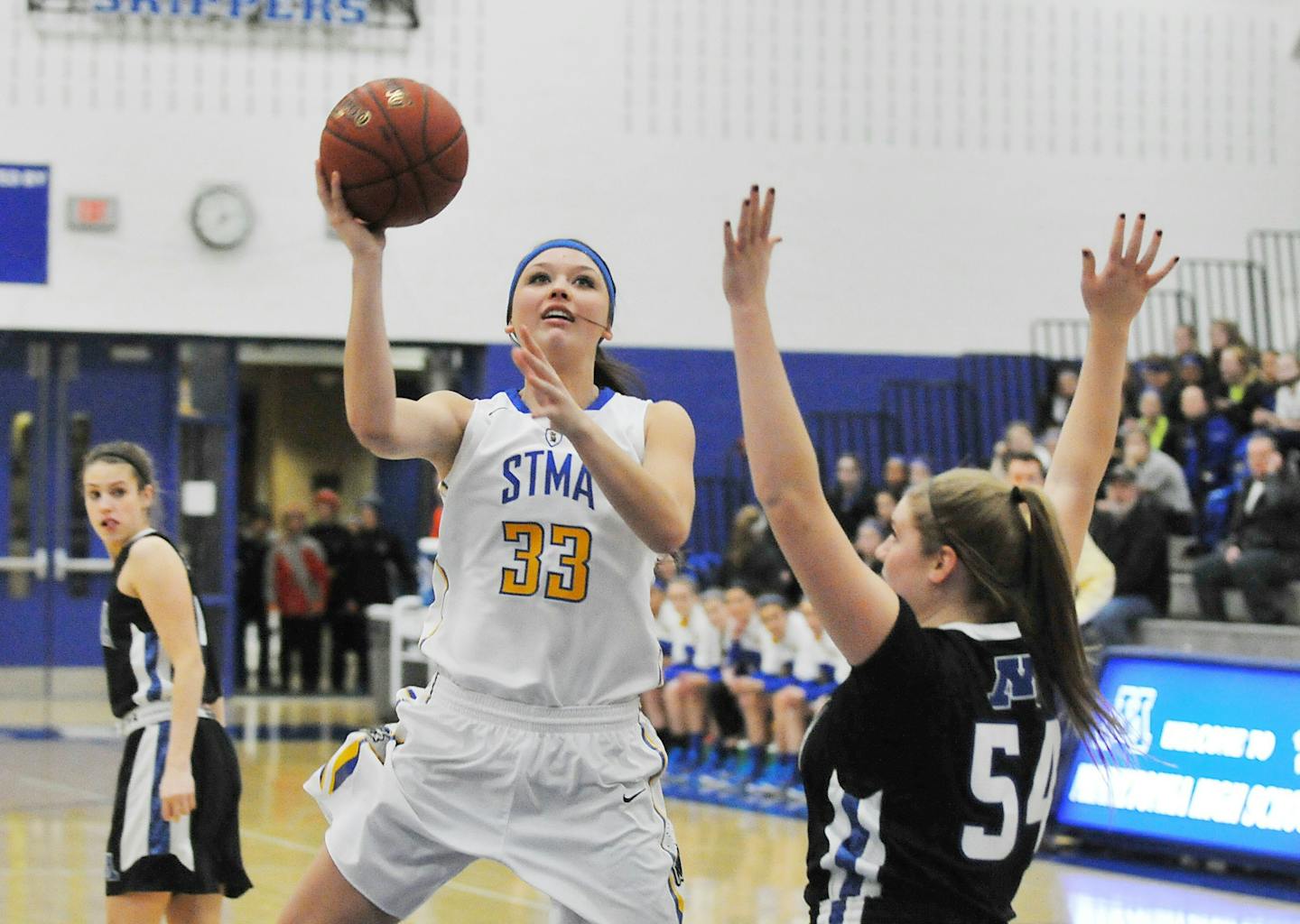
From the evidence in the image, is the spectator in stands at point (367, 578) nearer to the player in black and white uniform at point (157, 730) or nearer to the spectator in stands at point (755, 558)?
the spectator in stands at point (755, 558)

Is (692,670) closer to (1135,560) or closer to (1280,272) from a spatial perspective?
(1135,560)

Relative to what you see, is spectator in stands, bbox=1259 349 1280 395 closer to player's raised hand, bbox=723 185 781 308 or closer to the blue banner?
the blue banner

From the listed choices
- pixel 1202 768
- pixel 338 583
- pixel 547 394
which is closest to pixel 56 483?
pixel 338 583

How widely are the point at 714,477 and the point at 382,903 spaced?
37.2 ft

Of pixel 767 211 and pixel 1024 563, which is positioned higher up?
pixel 767 211

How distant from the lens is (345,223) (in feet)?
9.45

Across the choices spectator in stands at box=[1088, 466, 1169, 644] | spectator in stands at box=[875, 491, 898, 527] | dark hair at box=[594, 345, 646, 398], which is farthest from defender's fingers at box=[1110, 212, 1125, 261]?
spectator in stands at box=[875, 491, 898, 527]

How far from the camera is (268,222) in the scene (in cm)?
1405

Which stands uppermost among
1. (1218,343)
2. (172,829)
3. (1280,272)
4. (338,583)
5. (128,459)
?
(1280,272)

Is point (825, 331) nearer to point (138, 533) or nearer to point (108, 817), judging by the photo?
point (108, 817)

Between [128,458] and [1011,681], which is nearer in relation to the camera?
[1011,681]

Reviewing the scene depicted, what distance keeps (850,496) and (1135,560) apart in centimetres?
265

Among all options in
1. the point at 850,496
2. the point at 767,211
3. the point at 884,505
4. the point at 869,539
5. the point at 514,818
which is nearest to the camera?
the point at 767,211

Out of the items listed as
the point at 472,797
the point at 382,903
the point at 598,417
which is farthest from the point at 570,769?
the point at 598,417
